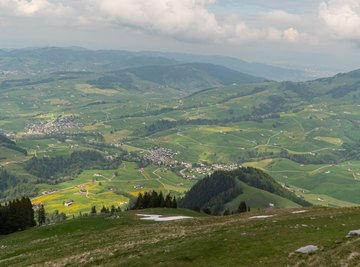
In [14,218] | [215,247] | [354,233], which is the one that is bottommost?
[14,218]

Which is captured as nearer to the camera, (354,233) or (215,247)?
(354,233)

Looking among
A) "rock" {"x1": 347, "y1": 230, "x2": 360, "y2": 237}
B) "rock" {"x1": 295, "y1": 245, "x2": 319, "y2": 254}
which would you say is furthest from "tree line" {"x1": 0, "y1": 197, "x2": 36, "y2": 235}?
"rock" {"x1": 347, "y1": 230, "x2": 360, "y2": 237}

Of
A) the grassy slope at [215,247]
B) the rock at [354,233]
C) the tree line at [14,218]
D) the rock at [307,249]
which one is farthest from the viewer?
the tree line at [14,218]

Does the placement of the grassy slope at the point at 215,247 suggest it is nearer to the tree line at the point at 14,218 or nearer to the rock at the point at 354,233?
the rock at the point at 354,233

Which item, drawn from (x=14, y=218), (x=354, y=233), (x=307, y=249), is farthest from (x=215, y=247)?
(x=14, y=218)

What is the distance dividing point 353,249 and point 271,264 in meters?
8.38

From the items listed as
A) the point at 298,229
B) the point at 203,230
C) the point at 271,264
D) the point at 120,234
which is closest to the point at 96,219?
the point at 120,234

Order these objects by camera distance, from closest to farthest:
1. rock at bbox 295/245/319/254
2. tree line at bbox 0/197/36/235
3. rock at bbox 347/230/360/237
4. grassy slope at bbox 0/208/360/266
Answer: grassy slope at bbox 0/208/360/266 → rock at bbox 295/245/319/254 → rock at bbox 347/230/360/237 → tree line at bbox 0/197/36/235

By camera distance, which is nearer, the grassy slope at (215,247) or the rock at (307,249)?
the grassy slope at (215,247)

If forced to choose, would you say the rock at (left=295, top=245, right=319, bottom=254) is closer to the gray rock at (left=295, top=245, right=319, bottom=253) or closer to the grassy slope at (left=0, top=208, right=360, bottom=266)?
the gray rock at (left=295, top=245, right=319, bottom=253)

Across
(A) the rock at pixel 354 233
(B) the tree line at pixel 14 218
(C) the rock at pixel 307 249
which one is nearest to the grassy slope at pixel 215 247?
(C) the rock at pixel 307 249

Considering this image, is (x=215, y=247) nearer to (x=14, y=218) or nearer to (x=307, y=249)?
(x=307, y=249)

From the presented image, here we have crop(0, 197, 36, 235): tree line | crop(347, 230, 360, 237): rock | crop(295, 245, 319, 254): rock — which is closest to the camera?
crop(295, 245, 319, 254): rock

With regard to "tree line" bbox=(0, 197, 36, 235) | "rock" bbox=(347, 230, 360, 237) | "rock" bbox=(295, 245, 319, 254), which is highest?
"rock" bbox=(295, 245, 319, 254)
